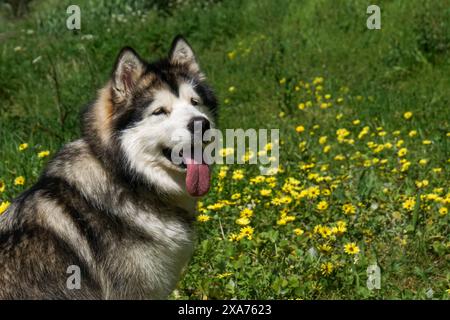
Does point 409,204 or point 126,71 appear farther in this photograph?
point 409,204

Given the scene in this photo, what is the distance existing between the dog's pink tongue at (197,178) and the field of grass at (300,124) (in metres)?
0.57

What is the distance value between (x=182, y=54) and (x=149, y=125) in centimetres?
66

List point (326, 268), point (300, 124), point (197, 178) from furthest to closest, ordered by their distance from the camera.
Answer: point (300, 124)
point (326, 268)
point (197, 178)

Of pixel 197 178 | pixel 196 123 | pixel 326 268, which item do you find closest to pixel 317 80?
pixel 326 268

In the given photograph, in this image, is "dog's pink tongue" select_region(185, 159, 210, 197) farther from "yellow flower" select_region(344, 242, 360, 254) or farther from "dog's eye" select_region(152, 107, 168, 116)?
"yellow flower" select_region(344, 242, 360, 254)

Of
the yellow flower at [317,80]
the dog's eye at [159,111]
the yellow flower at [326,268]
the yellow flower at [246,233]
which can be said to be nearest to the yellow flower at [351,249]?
the yellow flower at [326,268]

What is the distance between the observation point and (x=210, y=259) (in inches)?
178

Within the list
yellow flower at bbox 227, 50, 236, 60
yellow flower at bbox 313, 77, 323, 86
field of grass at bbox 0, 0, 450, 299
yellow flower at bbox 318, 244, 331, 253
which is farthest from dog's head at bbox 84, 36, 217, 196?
yellow flower at bbox 227, 50, 236, 60

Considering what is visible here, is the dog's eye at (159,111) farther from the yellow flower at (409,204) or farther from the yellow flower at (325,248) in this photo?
the yellow flower at (409,204)

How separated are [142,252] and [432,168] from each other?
2.95 meters

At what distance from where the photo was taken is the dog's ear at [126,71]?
3746mm

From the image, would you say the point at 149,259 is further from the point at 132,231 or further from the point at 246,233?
the point at 246,233

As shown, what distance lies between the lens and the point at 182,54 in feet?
13.5
